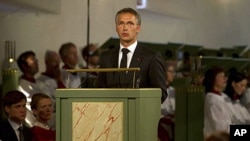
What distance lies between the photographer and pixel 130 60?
3.29 m

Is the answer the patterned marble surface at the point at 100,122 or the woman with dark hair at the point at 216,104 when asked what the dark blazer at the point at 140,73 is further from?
the woman with dark hair at the point at 216,104

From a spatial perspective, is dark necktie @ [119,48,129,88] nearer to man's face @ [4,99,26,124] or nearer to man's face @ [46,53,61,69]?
man's face @ [4,99,26,124]

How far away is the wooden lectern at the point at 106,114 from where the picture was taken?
269cm

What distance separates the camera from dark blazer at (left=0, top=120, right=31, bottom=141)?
4.23 metres

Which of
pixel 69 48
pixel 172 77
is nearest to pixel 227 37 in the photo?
pixel 172 77

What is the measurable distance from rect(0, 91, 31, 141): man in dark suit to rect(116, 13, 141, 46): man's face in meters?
1.45

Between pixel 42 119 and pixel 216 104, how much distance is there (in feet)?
5.60

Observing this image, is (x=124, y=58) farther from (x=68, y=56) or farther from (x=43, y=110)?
(x=68, y=56)

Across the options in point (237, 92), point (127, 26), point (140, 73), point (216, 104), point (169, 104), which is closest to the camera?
point (127, 26)

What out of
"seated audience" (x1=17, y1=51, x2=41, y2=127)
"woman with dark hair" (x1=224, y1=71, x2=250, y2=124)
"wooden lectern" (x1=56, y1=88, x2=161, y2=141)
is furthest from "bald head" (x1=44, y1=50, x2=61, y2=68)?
"wooden lectern" (x1=56, y1=88, x2=161, y2=141)

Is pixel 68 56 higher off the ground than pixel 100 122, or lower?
higher

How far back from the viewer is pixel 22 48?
246 inches

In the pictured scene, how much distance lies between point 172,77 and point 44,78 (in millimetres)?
1437

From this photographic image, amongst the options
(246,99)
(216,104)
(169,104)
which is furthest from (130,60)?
(169,104)
